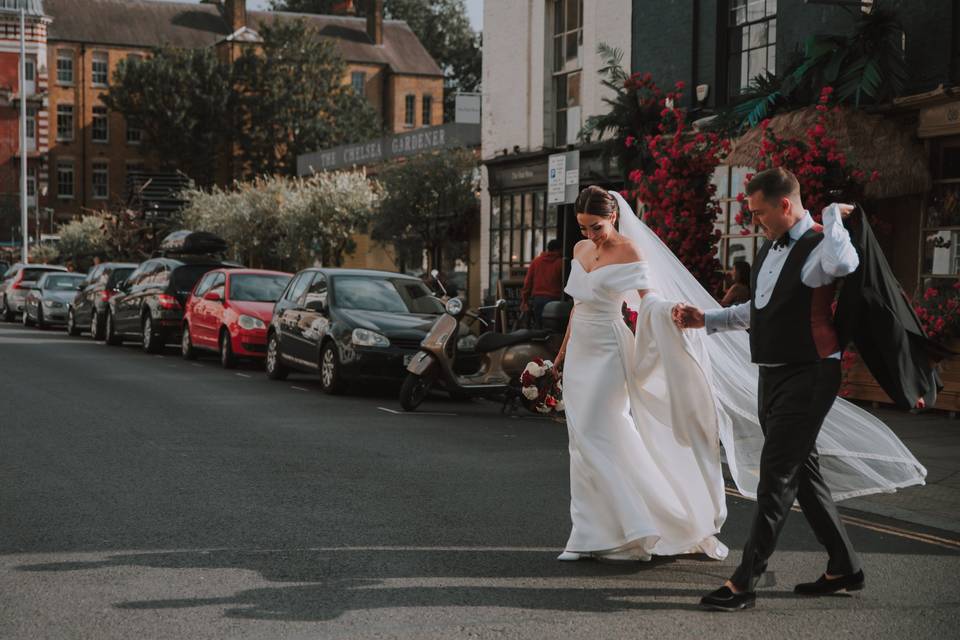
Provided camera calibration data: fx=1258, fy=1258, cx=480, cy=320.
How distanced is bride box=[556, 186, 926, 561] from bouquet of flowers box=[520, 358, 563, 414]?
5.64m

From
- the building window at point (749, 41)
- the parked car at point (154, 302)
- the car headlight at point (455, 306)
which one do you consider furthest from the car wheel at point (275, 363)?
the building window at point (749, 41)

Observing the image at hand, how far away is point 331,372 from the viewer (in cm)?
1491

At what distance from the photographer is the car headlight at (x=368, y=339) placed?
14.6 metres

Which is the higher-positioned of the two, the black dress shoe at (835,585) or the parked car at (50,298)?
the parked car at (50,298)

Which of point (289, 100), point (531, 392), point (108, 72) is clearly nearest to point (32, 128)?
point (108, 72)

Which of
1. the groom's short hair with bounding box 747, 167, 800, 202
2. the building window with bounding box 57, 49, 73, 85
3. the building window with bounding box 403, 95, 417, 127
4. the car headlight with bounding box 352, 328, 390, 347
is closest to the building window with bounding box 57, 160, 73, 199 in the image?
the building window with bounding box 57, 49, 73, 85

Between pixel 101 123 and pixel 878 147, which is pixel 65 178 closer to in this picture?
pixel 101 123

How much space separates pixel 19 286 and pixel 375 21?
47243mm

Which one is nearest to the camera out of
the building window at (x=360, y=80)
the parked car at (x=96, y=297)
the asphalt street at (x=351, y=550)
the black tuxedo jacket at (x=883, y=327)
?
the asphalt street at (x=351, y=550)

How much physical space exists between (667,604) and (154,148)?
6976 centimetres

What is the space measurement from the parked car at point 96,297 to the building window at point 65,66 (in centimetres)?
5178

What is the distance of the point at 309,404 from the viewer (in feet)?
45.1

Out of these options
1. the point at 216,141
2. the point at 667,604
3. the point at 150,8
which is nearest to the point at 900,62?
the point at 667,604

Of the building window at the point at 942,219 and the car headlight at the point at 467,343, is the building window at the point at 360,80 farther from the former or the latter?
the building window at the point at 942,219
